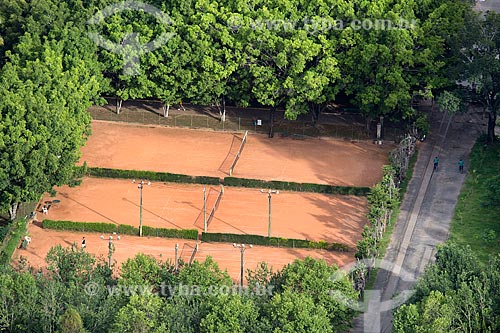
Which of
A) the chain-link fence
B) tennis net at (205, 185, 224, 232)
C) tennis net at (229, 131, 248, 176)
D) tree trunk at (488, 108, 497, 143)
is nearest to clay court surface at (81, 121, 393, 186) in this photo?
tennis net at (229, 131, 248, 176)

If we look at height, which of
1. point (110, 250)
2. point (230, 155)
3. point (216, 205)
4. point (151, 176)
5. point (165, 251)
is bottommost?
point (165, 251)

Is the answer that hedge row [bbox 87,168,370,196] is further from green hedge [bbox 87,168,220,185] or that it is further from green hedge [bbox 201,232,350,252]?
green hedge [bbox 201,232,350,252]

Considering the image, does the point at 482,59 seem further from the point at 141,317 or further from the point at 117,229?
the point at 141,317

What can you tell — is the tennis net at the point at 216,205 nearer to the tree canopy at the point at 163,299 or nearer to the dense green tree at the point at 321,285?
the tree canopy at the point at 163,299

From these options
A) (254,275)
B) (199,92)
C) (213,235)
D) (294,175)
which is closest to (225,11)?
(199,92)

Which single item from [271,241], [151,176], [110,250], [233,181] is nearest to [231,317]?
[110,250]

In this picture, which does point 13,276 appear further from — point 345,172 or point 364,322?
point 345,172

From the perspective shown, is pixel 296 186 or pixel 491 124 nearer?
pixel 296 186
